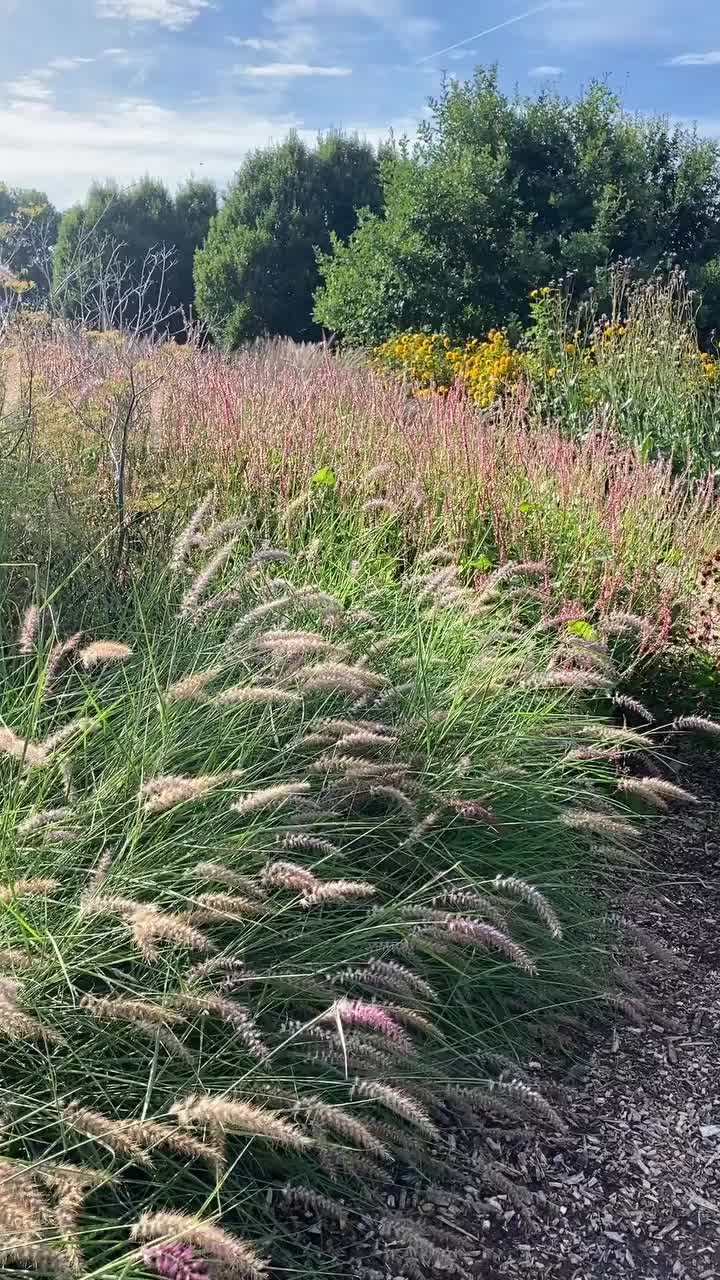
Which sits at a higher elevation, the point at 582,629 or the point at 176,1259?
the point at 582,629

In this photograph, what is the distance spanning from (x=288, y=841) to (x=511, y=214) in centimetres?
1475

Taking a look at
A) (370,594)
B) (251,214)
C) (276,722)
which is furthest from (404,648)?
(251,214)

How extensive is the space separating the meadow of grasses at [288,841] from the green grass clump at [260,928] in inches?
0.5

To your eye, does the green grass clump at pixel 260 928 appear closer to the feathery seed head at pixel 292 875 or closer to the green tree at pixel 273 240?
the feathery seed head at pixel 292 875

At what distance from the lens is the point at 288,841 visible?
2.11 metres

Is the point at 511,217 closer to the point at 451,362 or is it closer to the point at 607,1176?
the point at 451,362

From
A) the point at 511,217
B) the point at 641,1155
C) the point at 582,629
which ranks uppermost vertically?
the point at 511,217

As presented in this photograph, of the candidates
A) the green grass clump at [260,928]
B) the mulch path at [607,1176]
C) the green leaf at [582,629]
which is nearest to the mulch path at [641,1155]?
the mulch path at [607,1176]

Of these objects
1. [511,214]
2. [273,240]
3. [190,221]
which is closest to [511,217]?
[511,214]

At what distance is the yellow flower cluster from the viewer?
10.6 m

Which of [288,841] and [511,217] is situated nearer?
[288,841]

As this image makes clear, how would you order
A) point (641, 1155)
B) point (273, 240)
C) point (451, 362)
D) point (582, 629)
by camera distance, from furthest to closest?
point (273, 240)
point (451, 362)
point (582, 629)
point (641, 1155)

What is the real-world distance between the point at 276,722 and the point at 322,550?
68.3 inches

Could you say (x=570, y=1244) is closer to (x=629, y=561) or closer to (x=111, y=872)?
(x=111, y=872)
